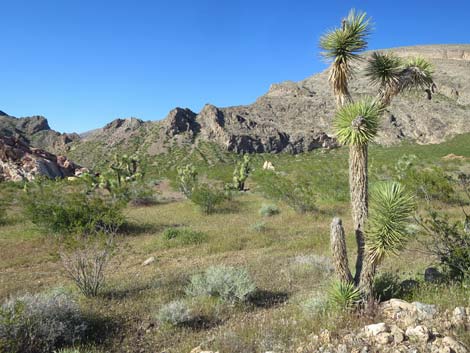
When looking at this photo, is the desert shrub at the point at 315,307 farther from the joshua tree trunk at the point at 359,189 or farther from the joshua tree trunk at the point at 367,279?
the joshua tree trunk at the point at 359,189

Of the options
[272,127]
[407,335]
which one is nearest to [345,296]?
[407,335]

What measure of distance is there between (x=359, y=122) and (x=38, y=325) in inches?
240

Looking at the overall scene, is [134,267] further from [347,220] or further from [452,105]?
[452,105]

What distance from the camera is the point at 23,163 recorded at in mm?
38656

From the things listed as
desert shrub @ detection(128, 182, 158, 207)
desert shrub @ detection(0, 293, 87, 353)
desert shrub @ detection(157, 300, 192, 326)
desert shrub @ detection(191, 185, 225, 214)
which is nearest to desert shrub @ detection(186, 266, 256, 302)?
desert shrub @ detection(157, 300, 192, 326)

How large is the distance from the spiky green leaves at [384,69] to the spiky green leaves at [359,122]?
0.68 metres

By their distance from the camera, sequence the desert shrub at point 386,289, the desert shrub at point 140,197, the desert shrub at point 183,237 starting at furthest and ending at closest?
the desert shrub at point 140,197
the desert shrub at point 183,237
the desert shrub at point 386,289

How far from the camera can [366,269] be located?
5.42m

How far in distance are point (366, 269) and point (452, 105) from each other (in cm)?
9309

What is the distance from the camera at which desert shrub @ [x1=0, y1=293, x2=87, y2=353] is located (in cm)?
461

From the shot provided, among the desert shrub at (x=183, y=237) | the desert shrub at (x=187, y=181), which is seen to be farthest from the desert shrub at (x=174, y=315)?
the desert shrub at (x=187, y=181)

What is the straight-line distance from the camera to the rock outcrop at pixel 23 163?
121 feet

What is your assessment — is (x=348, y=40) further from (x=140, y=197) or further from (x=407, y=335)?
(x=140, y=197)

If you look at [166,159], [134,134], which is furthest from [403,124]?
[134,134]
